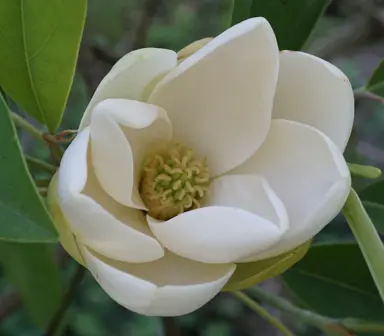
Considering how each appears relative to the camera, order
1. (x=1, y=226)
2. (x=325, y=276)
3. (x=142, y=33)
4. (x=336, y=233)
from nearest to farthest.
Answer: (x=1, y=226) < (x=325, y=276) < (x=142, y=33) < (x=336, y=233)

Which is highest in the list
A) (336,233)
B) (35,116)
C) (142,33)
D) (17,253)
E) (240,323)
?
(35,116)

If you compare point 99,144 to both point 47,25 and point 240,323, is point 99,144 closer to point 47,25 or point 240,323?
point 47,25

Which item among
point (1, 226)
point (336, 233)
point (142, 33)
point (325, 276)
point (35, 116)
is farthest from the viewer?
point (336, 233)

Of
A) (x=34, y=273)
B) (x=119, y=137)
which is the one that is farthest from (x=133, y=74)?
(x=34, y=273)

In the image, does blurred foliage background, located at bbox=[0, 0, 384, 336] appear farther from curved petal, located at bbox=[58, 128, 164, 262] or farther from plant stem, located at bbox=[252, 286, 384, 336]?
curved petal, located at bbox=[58, 128, 164, 262]

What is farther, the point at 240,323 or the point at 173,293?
the point at 240,323

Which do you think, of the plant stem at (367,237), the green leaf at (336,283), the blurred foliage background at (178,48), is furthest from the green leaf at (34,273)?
the plant stem at (367,237)

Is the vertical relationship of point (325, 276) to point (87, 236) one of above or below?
below

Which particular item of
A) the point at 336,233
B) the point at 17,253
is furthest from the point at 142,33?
the point at 336,233
